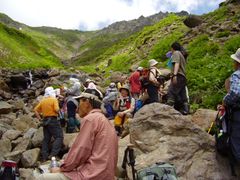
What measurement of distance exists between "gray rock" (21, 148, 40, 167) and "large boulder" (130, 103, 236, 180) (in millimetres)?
4109

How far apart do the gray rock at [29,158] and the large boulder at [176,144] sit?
411cm

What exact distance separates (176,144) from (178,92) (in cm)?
356

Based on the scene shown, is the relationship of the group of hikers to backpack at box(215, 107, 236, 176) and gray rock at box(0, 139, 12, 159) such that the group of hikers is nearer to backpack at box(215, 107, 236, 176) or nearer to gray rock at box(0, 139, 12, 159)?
backpack at box(215, 107, 236, 176)

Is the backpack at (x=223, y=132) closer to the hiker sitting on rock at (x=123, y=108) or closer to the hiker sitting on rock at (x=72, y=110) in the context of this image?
the hiker sitting on rock at (x=123, y=108)

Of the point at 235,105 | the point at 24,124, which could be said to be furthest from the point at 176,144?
the point at 24,124

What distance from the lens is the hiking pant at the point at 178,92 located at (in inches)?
505

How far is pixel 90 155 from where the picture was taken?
20.8ft

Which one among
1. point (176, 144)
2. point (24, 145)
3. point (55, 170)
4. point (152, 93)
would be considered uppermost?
point (152, 93)

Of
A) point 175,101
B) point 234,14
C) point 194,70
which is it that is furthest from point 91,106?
point 234,14

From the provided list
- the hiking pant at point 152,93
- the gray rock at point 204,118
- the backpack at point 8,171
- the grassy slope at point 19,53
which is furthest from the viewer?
the grassy slope at point 19,53

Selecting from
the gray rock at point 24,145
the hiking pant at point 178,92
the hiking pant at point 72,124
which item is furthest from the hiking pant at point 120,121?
the gray rock at point 24,145

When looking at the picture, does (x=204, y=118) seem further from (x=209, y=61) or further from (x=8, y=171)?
(x=209, y=61)

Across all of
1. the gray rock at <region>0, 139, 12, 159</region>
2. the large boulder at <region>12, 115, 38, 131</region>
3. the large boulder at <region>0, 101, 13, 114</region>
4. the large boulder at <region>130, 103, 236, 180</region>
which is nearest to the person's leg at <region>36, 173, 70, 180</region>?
the large boulder at <region>130, 103, 236, 180</region>

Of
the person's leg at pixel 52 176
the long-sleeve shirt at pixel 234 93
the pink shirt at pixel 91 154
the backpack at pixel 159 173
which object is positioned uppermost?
the long-sleeve shirt at pixel 234 93
